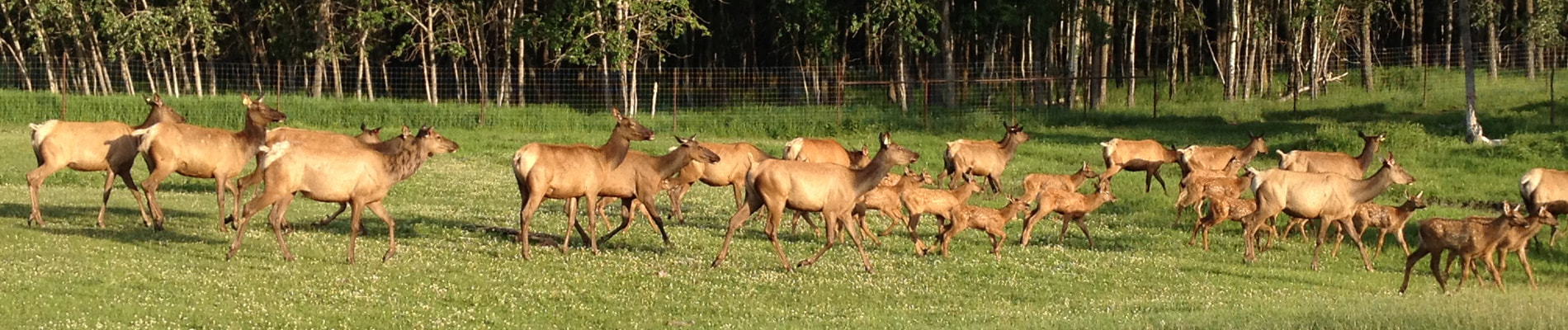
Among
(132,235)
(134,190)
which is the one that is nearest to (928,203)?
(132,235)

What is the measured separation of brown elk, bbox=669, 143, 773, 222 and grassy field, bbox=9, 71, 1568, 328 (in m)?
0.52

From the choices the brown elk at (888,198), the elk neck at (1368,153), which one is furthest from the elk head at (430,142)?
the elk neck at (1368,153)

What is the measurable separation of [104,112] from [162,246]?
23.9m

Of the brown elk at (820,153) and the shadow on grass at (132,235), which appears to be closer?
the shadow on grass at (132,235)

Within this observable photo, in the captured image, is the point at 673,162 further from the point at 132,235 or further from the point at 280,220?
Answer: the point at 132,235

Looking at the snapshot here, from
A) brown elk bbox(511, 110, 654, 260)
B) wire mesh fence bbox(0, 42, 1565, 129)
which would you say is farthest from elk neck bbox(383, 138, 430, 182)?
wire mesh fence bbox(0, 42, 1565, 129)

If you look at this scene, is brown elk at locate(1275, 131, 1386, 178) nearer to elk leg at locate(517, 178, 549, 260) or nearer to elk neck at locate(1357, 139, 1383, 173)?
elk neck at locate(1357, 139, 1383, 173)

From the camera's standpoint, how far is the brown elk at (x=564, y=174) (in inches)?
671

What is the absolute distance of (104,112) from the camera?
3847 cm

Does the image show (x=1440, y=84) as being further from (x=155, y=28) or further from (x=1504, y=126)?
(x=155, y=28)

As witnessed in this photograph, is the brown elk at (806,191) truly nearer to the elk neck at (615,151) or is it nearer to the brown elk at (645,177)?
the brown elk at (645,177)

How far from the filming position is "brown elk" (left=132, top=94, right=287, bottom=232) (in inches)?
718

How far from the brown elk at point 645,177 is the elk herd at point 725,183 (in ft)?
0.06

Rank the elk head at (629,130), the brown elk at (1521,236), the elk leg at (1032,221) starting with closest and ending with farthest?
the brown elk at (1521,236) < the elk head at (629,130) < the elk leg at (1032,221)
